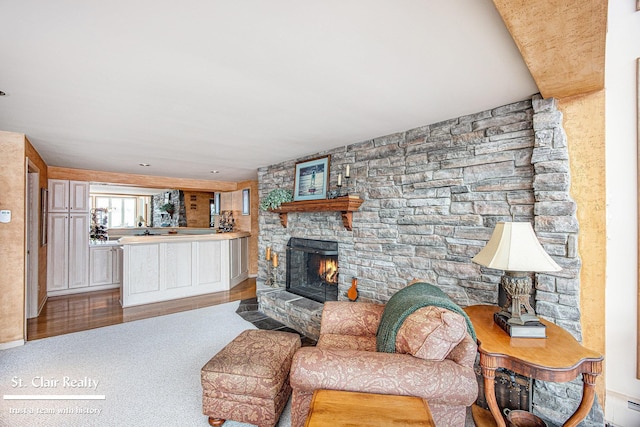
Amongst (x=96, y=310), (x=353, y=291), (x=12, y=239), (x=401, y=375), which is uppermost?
Answer: (x=12, y=239)

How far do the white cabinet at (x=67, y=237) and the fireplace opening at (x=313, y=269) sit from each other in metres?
3.98

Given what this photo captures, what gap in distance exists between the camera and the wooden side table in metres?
1.37

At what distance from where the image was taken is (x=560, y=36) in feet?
3.86

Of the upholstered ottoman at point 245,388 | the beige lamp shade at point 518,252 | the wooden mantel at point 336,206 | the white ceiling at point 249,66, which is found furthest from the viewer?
the wooden mantel at point 336,206

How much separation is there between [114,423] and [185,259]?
3398 millimetres

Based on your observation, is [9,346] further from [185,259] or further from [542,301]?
[542,301]

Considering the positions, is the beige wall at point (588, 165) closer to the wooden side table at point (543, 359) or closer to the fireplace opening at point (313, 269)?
the wooden side table at point (543, 359)

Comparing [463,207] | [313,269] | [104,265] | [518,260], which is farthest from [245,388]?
[104,265]

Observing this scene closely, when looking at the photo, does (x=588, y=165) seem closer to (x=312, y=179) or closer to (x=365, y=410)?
(x=365, y=410)

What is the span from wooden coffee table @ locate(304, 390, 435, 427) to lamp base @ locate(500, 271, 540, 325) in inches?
33.3

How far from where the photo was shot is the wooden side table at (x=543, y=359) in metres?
1.37

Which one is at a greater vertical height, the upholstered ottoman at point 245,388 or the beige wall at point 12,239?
the beige wall at point 12,239

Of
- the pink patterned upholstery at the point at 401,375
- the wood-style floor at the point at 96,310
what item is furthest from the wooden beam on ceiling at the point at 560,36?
the wood-style floor at the point at 96,310

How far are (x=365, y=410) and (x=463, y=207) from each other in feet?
5.89
